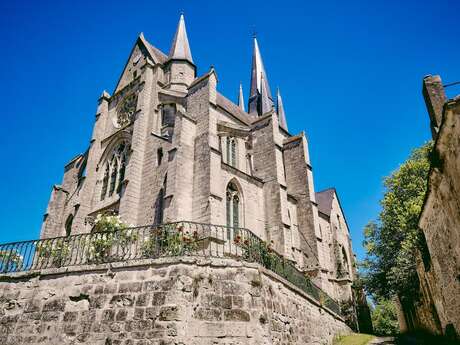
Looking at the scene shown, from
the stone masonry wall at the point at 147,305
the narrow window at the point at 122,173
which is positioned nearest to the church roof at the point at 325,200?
the narrow window at the point at 122,173

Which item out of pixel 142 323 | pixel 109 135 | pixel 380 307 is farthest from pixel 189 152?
pixel 380 307

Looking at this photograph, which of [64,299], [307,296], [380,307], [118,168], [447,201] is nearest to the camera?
[64,299]

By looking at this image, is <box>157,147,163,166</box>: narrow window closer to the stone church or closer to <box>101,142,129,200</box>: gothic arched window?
the stone church

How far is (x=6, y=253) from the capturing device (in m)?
9.86

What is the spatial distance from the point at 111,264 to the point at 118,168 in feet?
46.3

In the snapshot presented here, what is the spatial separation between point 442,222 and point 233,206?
35.1ft

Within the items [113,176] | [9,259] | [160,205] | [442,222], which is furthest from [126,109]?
[442,222]

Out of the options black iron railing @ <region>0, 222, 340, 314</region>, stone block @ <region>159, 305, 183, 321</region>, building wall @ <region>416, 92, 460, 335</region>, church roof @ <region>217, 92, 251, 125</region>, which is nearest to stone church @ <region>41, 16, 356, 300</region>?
church roof @ <region>217, 92, 251, 125</region>

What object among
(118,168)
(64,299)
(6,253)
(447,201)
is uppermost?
(118,168)

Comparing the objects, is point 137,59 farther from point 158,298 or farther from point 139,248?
point 158,298

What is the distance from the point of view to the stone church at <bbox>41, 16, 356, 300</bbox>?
Result: 17.1 m

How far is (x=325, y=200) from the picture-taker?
104ft

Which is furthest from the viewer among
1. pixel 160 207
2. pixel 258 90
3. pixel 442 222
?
pixel 258 90

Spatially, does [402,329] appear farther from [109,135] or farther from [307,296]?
[109,135]
